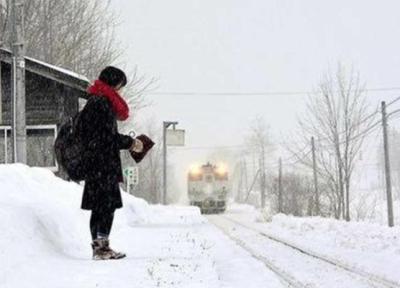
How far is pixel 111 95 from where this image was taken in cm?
712

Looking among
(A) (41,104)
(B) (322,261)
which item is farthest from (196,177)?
(B) (322,261)

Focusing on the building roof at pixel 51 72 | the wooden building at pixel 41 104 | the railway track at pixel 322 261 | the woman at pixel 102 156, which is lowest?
the railway track at pixel 322 261

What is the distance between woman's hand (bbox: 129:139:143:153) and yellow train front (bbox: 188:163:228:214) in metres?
37.0

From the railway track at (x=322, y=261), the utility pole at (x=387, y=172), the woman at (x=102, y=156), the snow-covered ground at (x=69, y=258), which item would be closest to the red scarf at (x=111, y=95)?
the woman at (x=102, y=156)

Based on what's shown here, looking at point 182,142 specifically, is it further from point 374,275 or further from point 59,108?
point 374,275

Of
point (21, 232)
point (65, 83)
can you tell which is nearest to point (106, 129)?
point (21, 232)

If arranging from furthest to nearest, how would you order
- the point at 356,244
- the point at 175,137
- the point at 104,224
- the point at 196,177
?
the point at 175,137 → the point at 196,177 → the point at 356,244 → the point at 104,224

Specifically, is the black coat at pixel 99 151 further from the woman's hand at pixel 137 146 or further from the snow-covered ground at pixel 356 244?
the snow-covered ground at pixel 356 244

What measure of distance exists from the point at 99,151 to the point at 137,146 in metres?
0.41

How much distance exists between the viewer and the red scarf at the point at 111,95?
711 cm

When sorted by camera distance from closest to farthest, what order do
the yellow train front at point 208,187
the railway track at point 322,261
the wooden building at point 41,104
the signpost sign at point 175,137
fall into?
the railway track at point 322,261 < the wooden building at point 41,104 < the yellow train front at point 208,187 < the signpost sign at point 175,137

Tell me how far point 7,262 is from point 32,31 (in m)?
30.6

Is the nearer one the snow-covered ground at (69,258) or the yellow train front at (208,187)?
the snow-covered ground at (69,258)

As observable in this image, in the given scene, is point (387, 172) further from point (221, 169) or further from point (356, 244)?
point (221, 169)
